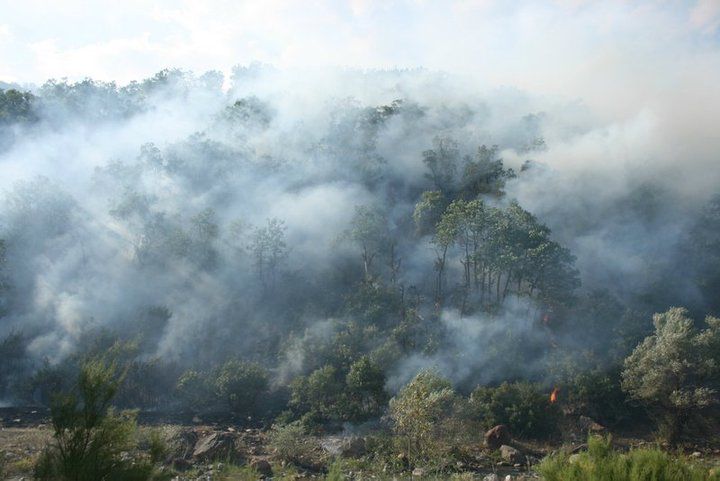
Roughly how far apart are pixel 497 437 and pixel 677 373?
A: 22.6 ft

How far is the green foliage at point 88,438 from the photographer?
9.41 metres

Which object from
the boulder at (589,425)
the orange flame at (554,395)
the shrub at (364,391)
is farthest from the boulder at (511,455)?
the shrub at (364,391)

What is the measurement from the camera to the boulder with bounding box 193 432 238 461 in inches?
746

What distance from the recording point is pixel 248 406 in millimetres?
25000

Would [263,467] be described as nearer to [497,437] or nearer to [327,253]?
[497,437]

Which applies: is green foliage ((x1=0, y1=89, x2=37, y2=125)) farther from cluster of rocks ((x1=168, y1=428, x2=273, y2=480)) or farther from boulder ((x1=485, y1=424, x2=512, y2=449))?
boulder ((x1=485, y1=424, x2=512, y2=449))

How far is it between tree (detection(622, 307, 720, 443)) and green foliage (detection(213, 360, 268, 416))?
15.0 meters

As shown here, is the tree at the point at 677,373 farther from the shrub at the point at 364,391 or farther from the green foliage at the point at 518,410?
the shrub at the point at 364,391

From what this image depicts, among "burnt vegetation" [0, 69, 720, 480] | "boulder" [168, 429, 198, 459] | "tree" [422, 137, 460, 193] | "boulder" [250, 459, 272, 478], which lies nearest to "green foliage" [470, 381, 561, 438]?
"burnt vegetation" [0, 69, 720, 480]

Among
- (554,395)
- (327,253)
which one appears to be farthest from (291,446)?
(327,253)

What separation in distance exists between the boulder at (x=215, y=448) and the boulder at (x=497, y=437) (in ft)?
29.9

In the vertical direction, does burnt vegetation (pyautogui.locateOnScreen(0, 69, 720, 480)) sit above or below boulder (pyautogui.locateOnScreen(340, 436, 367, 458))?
above

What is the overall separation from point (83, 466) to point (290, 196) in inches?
1260

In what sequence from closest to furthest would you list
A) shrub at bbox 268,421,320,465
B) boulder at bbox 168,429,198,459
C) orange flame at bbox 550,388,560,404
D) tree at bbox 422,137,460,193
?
boulder at bbox 168,429,198,459, shrub at bbox 268,421,320,465, orange flame at bbox 550,388,560,404, tree at bbox 422,137,460,193
